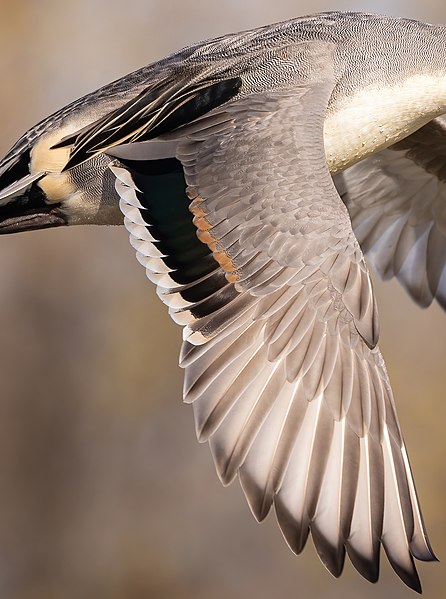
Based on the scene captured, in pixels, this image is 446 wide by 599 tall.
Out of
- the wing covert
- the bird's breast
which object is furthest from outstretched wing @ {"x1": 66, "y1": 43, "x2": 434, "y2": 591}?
the bird's breast

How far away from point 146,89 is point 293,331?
2.45 ft

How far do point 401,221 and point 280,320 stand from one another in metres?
1.44

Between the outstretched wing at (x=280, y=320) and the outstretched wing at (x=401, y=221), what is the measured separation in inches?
39.9

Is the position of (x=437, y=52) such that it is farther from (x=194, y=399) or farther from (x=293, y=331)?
(x=194, y=399)

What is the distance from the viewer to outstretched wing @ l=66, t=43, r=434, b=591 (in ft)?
6.74

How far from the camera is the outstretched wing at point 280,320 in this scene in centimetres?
205

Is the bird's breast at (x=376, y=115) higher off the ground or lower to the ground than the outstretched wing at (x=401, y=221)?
higher

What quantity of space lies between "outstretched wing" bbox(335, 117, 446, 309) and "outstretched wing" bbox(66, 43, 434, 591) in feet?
3.33

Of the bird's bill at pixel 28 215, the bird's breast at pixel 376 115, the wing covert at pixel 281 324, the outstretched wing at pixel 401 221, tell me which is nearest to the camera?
the wing covert at pixel 281 324

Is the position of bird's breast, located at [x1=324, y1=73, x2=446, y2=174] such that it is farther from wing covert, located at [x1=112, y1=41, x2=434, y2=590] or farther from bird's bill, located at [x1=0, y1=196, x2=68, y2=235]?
bird's bill, located at [x1=0, y1=196, x2=68, y2=235]

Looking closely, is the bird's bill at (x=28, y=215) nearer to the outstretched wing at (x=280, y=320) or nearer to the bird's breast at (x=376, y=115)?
the outstretched wing at (x=280, y=320)

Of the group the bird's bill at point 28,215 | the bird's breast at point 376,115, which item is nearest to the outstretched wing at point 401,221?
the bird's breast at point 376,115

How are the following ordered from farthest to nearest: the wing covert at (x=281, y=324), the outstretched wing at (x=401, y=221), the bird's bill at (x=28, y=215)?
1. the outstretched wing at (x=401, y=221)
2. the bird's bill at (x=28, y=215)
3. the wing covert at (x=281, y=324)

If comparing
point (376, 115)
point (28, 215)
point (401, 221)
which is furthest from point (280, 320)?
point (401, 221)
